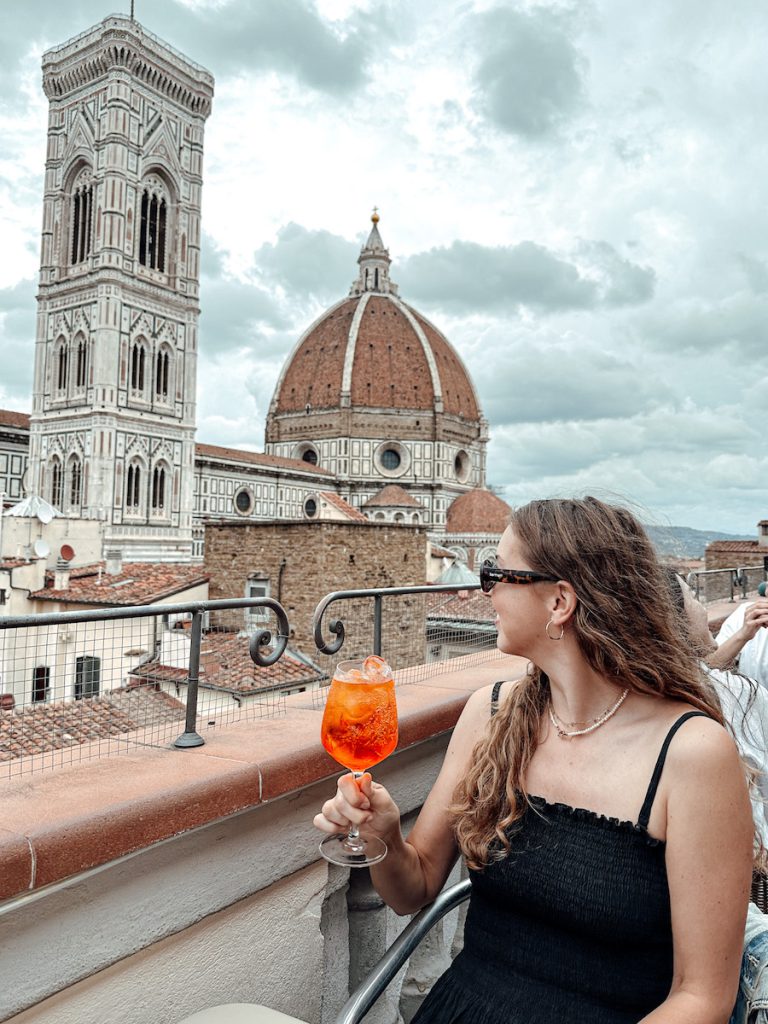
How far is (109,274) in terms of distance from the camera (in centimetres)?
3925

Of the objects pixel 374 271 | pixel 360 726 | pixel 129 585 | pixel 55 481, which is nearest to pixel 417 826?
pixel 360 726

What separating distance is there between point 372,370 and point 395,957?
68067mm

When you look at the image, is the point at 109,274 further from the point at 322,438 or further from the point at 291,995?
the point at 291,995

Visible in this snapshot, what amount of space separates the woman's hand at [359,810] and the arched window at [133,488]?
40436mm

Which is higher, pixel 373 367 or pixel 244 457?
pixel 373 367

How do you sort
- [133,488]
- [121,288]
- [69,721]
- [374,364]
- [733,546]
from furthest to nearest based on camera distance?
[374,364] → [133,488] → [121,288] → [733,546] → [69,721]

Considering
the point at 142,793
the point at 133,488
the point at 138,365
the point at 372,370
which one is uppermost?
the point at 372,370

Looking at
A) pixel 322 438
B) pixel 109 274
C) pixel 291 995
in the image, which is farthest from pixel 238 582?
pixel 322 438

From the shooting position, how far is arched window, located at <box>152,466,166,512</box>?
4081 cm

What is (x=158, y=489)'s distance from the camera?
41094 millimetres

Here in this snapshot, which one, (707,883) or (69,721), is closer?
(707,883)

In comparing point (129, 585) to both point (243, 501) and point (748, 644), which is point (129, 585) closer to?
point (748, 644)

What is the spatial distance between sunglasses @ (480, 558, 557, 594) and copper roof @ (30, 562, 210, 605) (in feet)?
39.1

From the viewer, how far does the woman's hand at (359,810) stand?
1.34m
